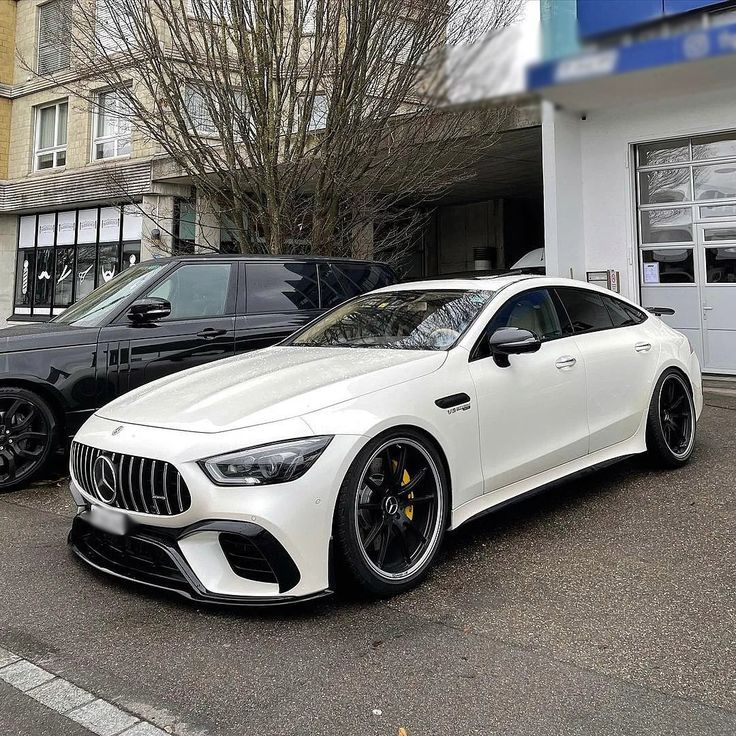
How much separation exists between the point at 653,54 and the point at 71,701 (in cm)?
281

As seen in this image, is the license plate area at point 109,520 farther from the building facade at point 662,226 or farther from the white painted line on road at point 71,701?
the building facade at point 662,226

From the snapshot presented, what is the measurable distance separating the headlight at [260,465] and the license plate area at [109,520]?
539 mm

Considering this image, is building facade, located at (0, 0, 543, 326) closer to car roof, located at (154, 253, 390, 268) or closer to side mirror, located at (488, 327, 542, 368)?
car roof, located at (154, 253, 390, 268)

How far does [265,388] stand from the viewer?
12.1ft

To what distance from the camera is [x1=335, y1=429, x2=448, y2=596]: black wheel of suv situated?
324cm

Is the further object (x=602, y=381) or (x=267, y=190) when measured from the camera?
(x=267, y=190)

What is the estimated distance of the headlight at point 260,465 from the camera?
312 cm

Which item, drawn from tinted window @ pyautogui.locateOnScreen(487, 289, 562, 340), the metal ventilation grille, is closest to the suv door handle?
the metal ventilation grille

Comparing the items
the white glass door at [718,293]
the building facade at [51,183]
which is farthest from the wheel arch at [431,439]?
the building facade at [51,183]

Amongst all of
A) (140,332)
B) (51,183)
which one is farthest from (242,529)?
(51,183)

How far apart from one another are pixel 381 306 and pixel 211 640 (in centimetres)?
252

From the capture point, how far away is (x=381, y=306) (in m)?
4.89

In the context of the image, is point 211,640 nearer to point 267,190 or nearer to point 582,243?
point 267,190

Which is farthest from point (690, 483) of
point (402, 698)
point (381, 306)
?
Result: point (402, 698)
